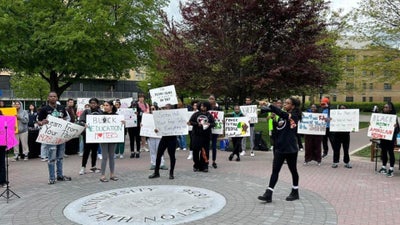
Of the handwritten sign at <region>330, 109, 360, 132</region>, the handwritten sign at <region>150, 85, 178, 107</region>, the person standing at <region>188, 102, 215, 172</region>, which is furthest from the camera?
the handwritten sign at <region>330, 109, 360, 132</region>

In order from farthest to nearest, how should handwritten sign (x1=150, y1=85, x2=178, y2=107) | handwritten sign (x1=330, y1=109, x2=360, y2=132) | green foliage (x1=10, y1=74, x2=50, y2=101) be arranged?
green foliage (x1=10, y1=74, x2=50, y2=101) → handwritten sign (x1=330, y1=109, x2=360, y2=132) → handwritten sign (x1=150, y1=85, x2=178, y2=107)

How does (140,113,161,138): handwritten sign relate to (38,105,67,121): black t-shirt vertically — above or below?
below

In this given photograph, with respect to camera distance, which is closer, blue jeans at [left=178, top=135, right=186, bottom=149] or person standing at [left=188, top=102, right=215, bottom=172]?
person standing at [left=188, top=102, right=215, bottom=172]

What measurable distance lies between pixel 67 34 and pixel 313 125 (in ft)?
37.4

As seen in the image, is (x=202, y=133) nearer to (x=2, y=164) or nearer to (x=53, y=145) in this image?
(x=53, y=145)

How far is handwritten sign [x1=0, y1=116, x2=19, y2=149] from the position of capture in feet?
26.7

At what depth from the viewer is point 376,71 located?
19016mm

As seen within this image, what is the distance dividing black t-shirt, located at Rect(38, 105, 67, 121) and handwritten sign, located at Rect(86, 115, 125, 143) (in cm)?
61

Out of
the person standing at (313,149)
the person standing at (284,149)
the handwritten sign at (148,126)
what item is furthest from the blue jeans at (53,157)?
the person standing at (313,149)

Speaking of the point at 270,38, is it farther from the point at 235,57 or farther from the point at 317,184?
the point at 317,184

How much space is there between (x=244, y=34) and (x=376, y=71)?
773 centimetres

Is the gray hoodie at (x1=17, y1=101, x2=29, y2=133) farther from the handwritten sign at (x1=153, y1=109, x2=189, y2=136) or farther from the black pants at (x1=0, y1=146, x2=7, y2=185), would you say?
the handwritten sign at (x1=153, y1=109, x2=189, y2=136)

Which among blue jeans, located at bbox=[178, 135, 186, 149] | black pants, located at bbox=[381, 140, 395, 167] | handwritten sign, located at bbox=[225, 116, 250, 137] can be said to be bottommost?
blue jeans, located at bbox=[178, 135, 186, 149]

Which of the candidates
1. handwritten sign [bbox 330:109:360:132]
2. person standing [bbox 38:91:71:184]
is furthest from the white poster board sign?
handwritten sign [bbox 330:109:360:132]
